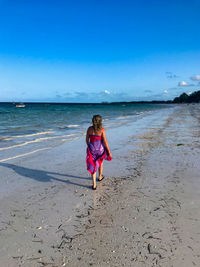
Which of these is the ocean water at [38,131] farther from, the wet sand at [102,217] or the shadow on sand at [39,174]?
the wet sand at [102,217]

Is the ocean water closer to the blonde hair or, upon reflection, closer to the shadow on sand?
the shadow on sand

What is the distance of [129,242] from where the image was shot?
10.2 feet

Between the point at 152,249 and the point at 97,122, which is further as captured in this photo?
the point at 97,122

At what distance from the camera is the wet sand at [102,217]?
9.40 feet

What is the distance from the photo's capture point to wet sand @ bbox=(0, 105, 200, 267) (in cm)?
287

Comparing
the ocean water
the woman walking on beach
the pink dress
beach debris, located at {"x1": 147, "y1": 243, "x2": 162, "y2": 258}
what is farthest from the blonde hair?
the ocean water

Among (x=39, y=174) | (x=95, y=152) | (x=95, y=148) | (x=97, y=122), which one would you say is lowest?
(x=39, y=174)

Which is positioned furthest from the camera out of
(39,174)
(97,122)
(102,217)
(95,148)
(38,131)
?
(38,131)

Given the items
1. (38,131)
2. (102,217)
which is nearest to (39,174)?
(102,217)

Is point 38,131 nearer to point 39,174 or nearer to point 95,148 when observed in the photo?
point 39,174

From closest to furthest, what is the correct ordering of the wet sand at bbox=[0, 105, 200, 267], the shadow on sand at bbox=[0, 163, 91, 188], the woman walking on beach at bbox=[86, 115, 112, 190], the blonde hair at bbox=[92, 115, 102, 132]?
the wet sand at bbox=[0, 105, 200, 267]
the blonde hair at bbox=[92, 115, 102, 132]
the woman walking on beach at bbox=[86, 115, 112, 190]
the shadow on sand at bbox=[0, 163, 91, 188]

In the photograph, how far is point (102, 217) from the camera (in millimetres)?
3805

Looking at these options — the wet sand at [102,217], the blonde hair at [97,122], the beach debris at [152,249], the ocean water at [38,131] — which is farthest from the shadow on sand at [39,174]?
the beach debris at [152,249]

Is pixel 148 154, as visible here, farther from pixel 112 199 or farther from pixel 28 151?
pixel 28 151
